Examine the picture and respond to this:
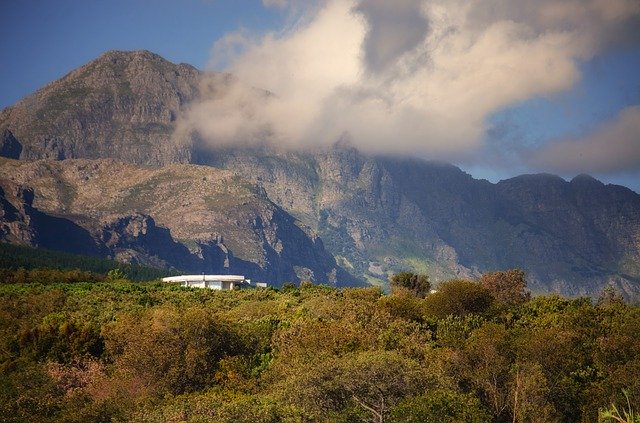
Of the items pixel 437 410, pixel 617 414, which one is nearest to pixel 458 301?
pixel 437 410

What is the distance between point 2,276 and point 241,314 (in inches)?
2625

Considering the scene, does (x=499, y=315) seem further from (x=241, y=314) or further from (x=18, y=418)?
(x=18, y=418)

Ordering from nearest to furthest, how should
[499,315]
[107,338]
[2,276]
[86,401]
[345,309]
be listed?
[86,401]
[107,338]
[345,309]
[499,315]
[2,276]

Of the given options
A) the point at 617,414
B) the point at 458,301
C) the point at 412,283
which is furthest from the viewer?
the point at 412,283

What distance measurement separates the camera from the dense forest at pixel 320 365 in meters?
54.8

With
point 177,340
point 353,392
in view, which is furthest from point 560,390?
point 177,340

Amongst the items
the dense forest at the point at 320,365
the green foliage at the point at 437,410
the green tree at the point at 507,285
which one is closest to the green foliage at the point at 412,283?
the green tree at the point at 507,285

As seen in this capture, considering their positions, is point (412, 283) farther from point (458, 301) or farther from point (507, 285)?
point (458, 301)

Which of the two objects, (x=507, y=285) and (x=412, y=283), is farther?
(x=412, y=283)

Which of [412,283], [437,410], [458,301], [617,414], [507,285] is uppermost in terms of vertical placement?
[412,283]

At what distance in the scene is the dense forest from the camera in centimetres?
5475

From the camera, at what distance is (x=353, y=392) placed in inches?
2202

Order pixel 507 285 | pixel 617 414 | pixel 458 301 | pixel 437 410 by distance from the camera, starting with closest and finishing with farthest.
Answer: pixel 617 414 → pixel 437 410 → pixel 458 301 → pixel 507 285

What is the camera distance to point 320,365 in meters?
58.0
